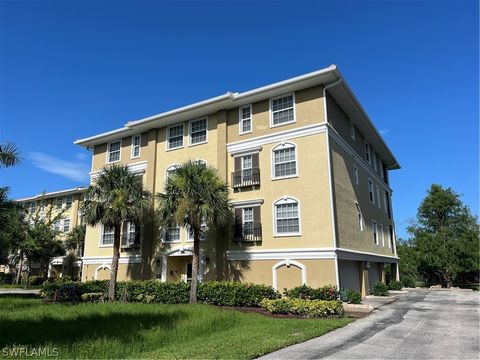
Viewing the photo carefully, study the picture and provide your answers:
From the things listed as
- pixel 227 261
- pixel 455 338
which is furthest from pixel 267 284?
pixel 455 338

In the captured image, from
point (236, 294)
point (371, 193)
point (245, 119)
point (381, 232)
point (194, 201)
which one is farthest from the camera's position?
point (381, 232)

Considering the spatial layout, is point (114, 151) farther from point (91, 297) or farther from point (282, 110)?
point (282, 110)

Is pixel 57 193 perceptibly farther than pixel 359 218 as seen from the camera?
Yes

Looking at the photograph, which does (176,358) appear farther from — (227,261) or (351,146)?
(351,146)

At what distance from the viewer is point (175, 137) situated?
86.6 feet

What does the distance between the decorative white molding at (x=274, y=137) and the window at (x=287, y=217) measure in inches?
144

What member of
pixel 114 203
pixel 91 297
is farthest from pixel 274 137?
pixel 91 297

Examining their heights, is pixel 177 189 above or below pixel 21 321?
above

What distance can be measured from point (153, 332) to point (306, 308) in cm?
733

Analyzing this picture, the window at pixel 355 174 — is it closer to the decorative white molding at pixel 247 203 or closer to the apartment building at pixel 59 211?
the decorative white molding at pixel 247 203

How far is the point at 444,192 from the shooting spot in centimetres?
4584

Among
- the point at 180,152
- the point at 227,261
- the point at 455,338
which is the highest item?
the point at 180,152

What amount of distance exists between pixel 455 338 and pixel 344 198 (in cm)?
1135

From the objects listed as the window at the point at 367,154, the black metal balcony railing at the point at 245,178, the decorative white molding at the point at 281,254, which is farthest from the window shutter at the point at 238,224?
the window at the point at 367,154
